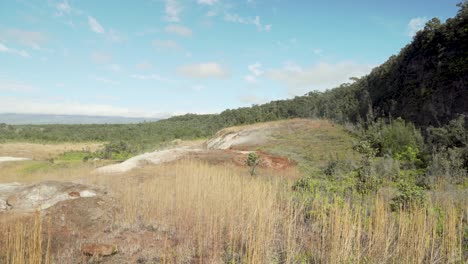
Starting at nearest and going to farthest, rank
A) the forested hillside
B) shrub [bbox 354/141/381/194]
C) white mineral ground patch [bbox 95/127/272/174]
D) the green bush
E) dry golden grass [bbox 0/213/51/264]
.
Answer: dry golden grass [bbox 0/213/51/264]
shrub [bbox 354/141/381/194]
the green bush
white mineral ground patch [bbox 95/127/272/174]
the forested hillside

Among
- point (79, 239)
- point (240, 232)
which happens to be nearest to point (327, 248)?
A: point (240, 232)

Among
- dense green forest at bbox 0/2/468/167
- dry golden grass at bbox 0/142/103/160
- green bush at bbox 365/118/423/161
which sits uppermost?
dense green forest at bbox 0/2/468/167

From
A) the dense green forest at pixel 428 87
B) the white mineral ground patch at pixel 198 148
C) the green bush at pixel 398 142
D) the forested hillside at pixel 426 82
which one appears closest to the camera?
the green bush at pixel 398 142

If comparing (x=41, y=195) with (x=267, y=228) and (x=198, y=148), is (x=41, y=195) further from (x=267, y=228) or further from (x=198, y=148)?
(x=198, y=148)

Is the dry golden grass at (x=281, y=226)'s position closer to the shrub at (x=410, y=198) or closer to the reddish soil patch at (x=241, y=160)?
the shrub at (x=410, y=198)

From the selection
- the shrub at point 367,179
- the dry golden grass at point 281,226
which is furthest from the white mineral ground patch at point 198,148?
the shrub at point 367,179

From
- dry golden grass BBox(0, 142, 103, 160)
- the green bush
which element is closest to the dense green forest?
the green bush

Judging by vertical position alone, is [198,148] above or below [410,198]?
below

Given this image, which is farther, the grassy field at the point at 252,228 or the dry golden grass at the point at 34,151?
the dry golden grass at the point at 34,151

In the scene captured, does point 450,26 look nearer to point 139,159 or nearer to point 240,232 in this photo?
point 139,159

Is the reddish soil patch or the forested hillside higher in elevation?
the forested hillside

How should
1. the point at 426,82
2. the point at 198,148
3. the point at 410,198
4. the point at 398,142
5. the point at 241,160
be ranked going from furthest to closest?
1. the point at 198,148
2. the point at 426,82
3. the point at 241,160
4. the point at 398,142
5. the point at 410,198

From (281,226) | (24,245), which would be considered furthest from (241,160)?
(24,245)

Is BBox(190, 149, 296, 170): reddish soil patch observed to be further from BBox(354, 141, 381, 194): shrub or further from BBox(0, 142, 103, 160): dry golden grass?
BBox(0, 142, 103, 160): dry golden grass
